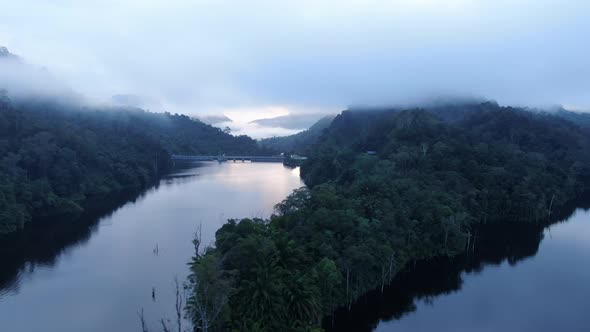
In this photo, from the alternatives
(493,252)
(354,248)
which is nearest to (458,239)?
(493,252)

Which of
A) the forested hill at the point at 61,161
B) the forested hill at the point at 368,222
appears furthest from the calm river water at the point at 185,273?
the forested hill at the point at 61,161

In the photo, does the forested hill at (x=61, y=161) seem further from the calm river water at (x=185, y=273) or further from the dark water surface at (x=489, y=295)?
the dark water surface at (x=489, y=295)

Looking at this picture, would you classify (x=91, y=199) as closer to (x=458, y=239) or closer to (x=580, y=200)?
(x=458, y=239)

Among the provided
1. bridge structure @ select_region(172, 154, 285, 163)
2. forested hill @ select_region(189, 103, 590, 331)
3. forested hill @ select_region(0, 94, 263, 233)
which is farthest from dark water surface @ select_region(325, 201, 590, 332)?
bridge structure @ select_region(172, 154, 285, 163)

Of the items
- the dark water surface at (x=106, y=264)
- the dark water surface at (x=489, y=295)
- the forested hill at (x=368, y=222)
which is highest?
the forested hill at (x=368, y=222)

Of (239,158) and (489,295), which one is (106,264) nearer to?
(489,295)

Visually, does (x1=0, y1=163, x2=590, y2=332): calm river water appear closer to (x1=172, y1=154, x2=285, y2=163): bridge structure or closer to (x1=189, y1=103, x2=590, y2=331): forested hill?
(x1=189, y1=103, x2=590, y2=331): forested hill
